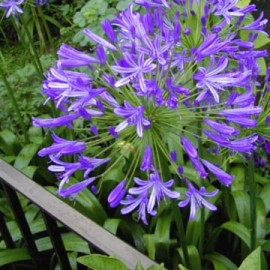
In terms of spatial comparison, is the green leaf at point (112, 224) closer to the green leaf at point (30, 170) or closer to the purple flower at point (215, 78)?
the green leaf at point (30, 170)

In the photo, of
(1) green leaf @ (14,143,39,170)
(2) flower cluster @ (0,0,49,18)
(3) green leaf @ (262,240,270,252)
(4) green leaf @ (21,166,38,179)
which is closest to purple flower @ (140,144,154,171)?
(3) green leaf @ (262,240,270,252)

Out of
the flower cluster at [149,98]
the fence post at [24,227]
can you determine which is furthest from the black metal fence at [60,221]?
the flower cluster at [149,98]

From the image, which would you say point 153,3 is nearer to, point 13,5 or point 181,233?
point 181,233

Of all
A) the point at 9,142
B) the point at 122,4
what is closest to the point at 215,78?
the point at 122,4

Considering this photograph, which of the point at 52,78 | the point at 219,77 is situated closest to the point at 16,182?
the point at 52,78

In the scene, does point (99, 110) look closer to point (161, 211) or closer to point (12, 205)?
point (12, 205)

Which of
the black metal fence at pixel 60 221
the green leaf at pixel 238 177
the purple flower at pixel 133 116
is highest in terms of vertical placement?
the purple flower at pixel 133 116
